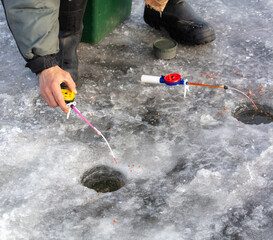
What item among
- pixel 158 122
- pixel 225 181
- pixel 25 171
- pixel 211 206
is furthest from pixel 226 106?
pixel 25 171

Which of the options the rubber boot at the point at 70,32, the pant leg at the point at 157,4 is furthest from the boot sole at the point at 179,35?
the rubber boot at the point at 70,32

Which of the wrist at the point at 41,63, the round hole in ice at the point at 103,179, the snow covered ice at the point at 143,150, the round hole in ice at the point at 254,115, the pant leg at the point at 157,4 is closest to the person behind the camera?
the snow covered ice at the point at 143,150

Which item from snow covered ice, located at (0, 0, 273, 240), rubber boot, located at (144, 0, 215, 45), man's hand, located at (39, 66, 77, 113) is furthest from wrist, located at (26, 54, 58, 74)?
rubber boot, located at (144, 0, 215, 45)

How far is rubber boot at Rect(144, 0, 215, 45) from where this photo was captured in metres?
2.65

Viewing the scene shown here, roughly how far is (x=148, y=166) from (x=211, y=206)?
360 millimetres

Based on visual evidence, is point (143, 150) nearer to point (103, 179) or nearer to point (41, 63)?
point (103, 179)

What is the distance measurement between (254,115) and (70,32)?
124 cm

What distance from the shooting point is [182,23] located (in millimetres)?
2691

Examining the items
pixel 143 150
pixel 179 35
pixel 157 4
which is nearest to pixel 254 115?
pixel 143 150

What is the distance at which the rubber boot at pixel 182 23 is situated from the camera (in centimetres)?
265

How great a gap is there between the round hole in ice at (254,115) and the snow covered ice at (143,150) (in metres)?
0.05

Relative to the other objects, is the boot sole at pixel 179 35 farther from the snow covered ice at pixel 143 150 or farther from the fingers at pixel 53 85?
the fingers at pixel 53 85

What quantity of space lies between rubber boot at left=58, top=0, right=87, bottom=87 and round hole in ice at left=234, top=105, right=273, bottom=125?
1.00 m

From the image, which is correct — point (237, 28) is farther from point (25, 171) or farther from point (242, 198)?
point (25, 171)
